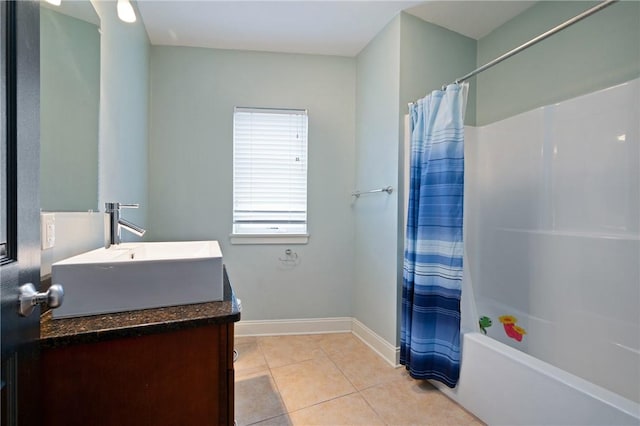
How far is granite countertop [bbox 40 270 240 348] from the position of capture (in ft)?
2.54

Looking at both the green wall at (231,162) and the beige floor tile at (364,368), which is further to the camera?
the green wall at (231,162)

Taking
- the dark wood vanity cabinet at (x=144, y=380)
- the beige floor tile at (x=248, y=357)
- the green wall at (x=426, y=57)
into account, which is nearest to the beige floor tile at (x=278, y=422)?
the beige floor tile at (x=248, y=357)

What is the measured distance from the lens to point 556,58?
1999 millimetres

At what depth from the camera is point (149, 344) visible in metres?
0.85

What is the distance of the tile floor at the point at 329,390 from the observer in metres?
1.61

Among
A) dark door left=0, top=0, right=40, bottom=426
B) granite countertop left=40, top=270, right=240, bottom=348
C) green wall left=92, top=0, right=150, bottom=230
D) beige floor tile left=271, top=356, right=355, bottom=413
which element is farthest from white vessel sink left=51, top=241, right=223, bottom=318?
beige floor tile left=271, top=356, right=355, bottom=413

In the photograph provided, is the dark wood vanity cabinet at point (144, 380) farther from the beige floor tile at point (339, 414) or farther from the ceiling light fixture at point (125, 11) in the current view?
the ceiling light fixture at point (125, 11)

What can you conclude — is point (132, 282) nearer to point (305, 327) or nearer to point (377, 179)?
point (377, 179)

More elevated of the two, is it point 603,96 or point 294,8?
point 294,8

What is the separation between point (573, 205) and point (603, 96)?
58 cm

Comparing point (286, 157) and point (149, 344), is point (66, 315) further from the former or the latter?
point (286, 157)

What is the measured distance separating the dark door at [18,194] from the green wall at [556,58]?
2413 millimetres

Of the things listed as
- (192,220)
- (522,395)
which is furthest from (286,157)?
(522,395)

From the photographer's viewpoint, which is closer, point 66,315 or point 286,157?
point 66,315
